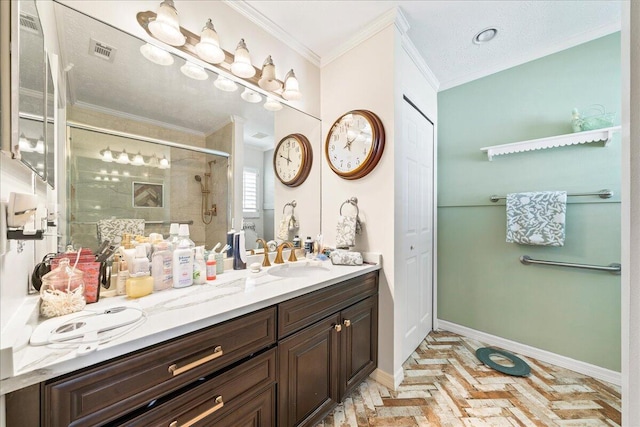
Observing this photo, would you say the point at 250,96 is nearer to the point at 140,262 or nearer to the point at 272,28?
the point at 272,28

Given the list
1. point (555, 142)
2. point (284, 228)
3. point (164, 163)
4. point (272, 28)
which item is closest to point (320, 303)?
point (284, 228)

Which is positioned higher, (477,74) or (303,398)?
(477,74)

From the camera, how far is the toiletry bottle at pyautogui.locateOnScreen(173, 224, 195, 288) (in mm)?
1131

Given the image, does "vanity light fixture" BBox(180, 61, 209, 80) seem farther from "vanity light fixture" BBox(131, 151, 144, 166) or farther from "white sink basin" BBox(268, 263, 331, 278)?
"white sink basin" BBox(268, 263, 331, 278)

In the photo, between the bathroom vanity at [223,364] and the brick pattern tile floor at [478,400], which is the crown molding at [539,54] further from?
the brick pattern tile floor at [478,400]

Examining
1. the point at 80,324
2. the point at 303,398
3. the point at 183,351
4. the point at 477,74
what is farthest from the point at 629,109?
the point at 477,74

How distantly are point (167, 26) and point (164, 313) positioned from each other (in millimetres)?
1335

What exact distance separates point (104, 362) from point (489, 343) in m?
2.82

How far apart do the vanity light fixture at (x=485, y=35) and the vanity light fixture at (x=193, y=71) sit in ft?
6.60

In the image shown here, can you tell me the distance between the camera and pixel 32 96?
2.25 ft

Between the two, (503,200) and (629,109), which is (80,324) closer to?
(629,109)

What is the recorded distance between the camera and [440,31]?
1.80 m

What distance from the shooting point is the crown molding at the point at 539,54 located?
5.80 feet

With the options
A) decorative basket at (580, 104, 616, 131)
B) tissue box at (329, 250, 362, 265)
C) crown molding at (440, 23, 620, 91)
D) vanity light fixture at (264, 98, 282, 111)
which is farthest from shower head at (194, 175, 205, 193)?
decorative basket at (580, 104, 616, 131)
